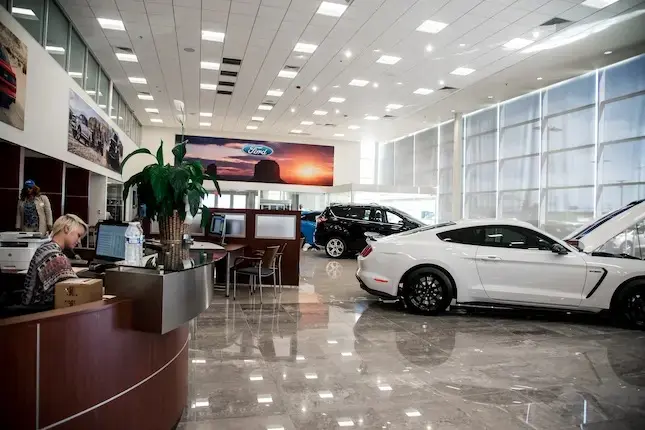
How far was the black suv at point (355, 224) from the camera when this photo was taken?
12.3 metres

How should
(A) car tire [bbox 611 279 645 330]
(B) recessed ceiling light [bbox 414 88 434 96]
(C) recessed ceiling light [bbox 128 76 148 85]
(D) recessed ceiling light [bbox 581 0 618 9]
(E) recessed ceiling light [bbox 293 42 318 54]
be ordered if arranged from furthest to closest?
(B) recessed ceiling light [bbox 414 88 434 96] < (C) recessed ceiling light [bbox 128 76 148 85] < (E) recessed ceiling light [bbox 293 42 318 54] < (D) recessed ceiling light [bbox 581 0 618 9] < (A) car tire [bbox 611 279 645 330]

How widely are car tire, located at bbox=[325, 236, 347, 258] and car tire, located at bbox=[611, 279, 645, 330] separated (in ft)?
25.6

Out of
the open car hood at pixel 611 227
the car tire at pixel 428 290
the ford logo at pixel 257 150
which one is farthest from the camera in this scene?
the ford logo at pixel 257 150

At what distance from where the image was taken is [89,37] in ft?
32.7

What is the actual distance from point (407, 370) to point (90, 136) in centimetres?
925

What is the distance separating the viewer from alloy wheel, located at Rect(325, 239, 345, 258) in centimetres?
1255

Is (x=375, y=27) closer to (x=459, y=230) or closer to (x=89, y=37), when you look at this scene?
(x=459, y=230)

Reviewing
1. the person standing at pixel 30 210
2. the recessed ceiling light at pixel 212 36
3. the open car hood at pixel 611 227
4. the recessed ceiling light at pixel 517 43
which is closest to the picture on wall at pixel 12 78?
the person standing at pixel 30 210

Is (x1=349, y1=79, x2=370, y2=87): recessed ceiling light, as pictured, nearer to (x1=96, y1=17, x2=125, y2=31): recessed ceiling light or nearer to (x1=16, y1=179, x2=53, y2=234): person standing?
(x1=96, y1=17, x2=125, y2=31): recessed ceiling light

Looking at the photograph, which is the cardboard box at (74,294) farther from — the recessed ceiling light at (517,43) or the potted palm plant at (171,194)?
the recessed ceiling light at (517,43)

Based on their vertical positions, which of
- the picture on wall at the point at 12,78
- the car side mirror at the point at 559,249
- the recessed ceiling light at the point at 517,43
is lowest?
the car side mirror at the point at 559,249

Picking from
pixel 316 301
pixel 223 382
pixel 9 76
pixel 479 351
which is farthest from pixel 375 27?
pixel 223 382

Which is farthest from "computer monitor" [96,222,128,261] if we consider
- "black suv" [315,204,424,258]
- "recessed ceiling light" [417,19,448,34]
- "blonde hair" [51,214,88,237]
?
"black suv" [315,204,424,258]

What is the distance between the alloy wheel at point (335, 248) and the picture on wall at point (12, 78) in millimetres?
7808
